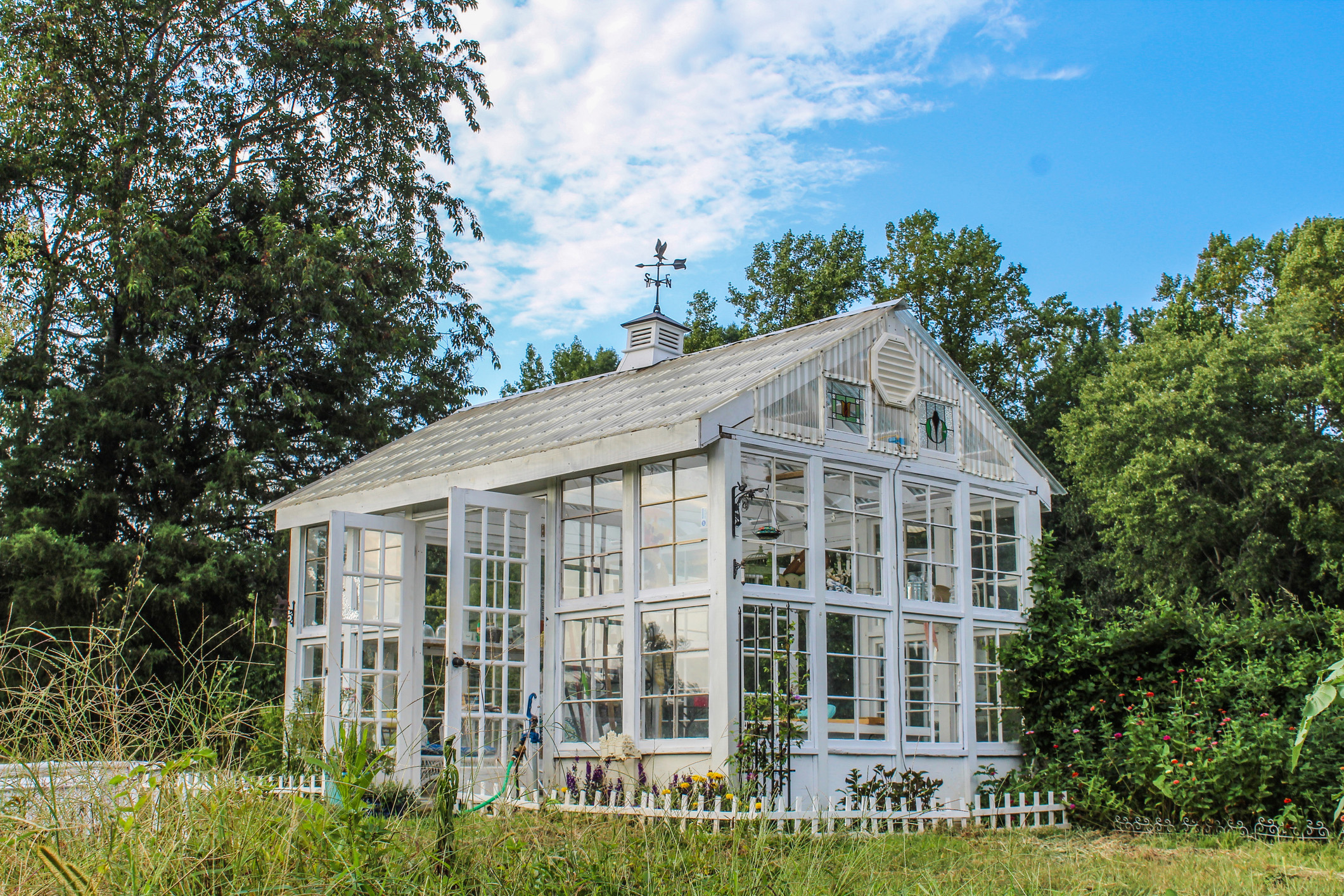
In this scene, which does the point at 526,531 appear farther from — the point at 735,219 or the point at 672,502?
the point at 735,219

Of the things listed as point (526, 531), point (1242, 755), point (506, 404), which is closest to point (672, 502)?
point (526, 531)

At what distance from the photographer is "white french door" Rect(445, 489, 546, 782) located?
9.69m

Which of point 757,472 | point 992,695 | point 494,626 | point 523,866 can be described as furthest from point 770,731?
point 523,866

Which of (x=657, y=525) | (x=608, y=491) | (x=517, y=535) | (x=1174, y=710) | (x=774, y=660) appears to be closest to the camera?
(x=774, y=660)

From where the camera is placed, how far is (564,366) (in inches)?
1249

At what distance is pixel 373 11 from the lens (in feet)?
68.8

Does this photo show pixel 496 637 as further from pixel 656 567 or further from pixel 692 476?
pixel 692 476

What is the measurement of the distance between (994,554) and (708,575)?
362 cm

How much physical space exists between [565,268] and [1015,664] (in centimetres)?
655

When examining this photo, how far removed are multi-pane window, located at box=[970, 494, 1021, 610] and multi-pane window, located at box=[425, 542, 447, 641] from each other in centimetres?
514

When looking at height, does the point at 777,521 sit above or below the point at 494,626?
above

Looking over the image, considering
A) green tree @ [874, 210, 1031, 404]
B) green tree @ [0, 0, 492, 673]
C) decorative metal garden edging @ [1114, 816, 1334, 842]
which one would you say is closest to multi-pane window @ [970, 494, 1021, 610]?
decorative metal garden edging @ [1114, 816, 1334, 842]

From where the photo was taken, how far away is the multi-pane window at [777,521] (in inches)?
367

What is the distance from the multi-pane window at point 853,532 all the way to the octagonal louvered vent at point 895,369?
0.85 m
